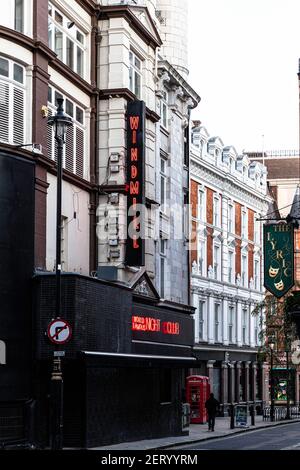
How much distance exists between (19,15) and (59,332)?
10.9 metres

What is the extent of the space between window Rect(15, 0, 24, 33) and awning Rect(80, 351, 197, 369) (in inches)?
397

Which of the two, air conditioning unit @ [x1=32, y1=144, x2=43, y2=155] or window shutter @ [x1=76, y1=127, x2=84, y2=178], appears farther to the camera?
window shutter @ [x1=76, y1=127, x2=84, y2=178]

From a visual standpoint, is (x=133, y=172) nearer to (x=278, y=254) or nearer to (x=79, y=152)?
(x=79, y=152)

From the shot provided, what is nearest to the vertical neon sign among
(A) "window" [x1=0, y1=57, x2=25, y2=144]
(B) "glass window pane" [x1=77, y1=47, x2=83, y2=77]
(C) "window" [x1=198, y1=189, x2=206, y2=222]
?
(B) "glass window pane" [x1=77, y1=47, x2=83, y2=77]

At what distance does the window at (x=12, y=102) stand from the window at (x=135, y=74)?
9836 mm

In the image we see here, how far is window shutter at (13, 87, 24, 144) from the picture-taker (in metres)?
29.4

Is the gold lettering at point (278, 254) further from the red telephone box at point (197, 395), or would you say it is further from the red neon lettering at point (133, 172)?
the red telephone box at point (197, 395)

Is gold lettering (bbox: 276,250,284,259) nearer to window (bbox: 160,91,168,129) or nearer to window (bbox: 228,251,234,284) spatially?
window (bbox: 160,91,168,129)

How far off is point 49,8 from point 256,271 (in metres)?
47.1

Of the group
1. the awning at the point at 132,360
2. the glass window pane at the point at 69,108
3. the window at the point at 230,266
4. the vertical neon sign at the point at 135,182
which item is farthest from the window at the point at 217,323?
the glass window pane at the point at 69,108

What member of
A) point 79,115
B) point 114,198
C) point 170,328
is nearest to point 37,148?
point 79,115

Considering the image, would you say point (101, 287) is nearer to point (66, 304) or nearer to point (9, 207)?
point (66, 304)

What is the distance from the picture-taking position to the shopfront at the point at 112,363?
96.5 feet
